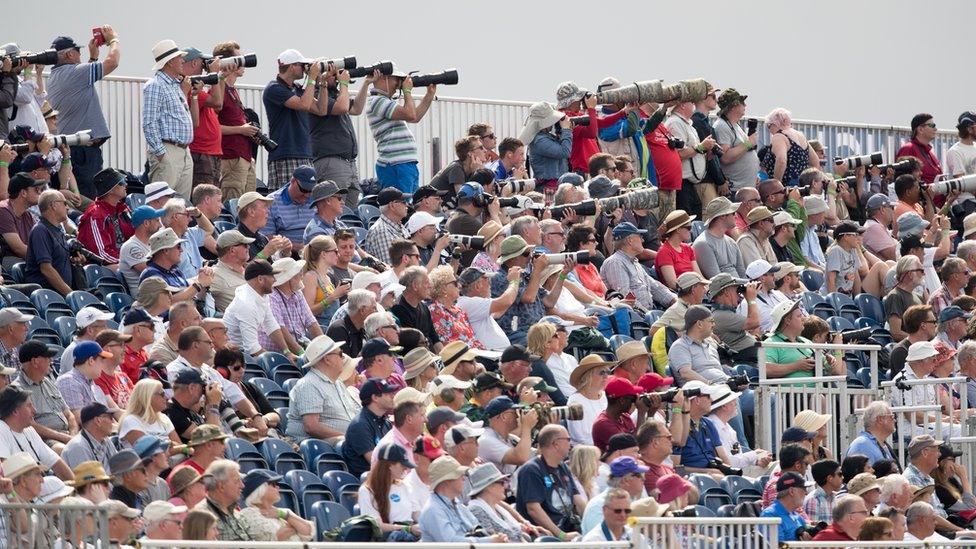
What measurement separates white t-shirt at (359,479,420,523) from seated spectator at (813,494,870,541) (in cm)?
213

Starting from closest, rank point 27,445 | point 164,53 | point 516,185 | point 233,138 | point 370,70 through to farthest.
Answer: point 27,445 → point 164,53 → point 233,138 → point 516,185 → point 370,70

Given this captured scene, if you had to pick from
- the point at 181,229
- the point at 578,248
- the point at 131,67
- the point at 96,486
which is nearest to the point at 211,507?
the point at 96,486

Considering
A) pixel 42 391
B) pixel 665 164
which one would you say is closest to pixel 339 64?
pixel 665 164

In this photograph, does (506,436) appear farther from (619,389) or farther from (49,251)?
(49,251)

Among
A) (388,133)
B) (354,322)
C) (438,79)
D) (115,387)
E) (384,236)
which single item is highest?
(438,79)

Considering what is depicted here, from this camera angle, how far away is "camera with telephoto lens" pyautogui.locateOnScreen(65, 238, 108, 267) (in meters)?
12.2

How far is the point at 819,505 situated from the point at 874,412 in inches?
48.5

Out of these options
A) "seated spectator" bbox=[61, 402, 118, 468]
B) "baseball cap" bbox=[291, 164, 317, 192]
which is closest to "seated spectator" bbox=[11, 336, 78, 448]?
"seated spectator" bbox=[61, 402, 118, 468]

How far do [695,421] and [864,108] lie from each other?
10.2 meters

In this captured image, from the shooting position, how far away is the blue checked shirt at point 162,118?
13.8 meters

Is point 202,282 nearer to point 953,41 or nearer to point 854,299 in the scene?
point 854,299

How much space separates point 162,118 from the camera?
45.2 feet

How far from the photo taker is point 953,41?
21734 mm

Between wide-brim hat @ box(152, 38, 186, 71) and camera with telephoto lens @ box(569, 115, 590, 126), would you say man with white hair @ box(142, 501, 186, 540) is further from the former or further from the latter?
camera with telephoto lens @ box(569, 115, 590, 126)
